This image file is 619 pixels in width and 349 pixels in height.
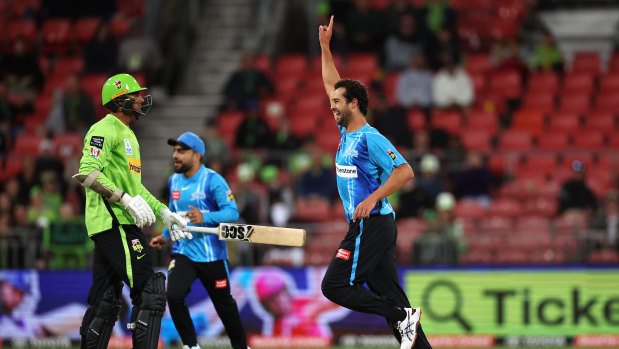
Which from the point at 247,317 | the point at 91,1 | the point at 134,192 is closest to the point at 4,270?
the point at 247,317

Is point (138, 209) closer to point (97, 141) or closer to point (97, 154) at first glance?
point (97, 154)

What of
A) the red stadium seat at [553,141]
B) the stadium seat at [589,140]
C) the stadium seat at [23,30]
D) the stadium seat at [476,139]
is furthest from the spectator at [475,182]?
the stadium seat at [23,30]

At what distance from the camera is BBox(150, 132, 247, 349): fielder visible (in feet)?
32.8

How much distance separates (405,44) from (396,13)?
81cm

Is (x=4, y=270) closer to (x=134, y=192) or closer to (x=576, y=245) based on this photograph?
(x=134, y=192)

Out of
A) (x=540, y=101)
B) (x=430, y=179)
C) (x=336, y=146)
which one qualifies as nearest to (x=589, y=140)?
(x=540, y=101)

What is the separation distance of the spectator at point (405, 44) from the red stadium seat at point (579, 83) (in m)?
2.94

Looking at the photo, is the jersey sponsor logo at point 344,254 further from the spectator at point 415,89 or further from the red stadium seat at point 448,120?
the spectator at point 415,89

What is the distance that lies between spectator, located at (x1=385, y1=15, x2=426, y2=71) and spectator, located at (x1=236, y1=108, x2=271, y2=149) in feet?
11.1

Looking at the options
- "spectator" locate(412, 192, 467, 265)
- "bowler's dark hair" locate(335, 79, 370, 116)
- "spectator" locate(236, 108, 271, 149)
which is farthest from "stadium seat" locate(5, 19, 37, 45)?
"bowler's dark hair" locate(335, 79, 370, 116)

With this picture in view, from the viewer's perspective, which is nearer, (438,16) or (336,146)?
(336,146)

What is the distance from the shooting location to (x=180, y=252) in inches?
400

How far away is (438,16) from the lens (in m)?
20.3

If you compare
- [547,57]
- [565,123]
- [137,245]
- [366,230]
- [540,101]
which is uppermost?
[547,57]
